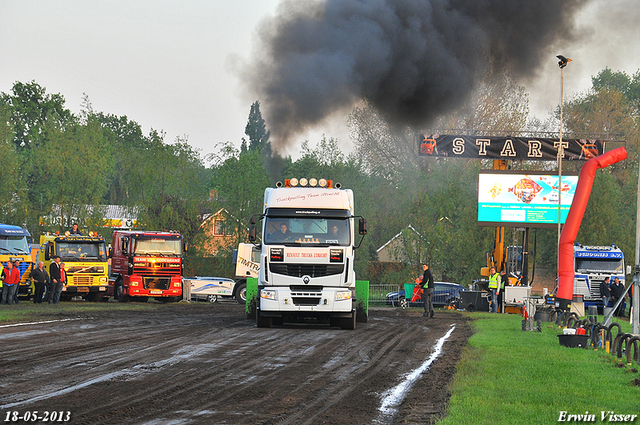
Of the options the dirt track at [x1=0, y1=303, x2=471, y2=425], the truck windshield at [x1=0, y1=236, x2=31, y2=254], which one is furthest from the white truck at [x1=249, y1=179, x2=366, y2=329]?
the truck windshield at [x1=0, y1=236, x2=31, y2=254]

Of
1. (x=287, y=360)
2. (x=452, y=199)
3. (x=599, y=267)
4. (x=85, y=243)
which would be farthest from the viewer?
(x=452, y=199)

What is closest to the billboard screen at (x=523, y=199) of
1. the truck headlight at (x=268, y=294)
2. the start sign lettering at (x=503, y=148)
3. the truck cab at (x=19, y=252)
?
Result: the start sign lettering at (x=503, y=148)

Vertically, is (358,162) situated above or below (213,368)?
above

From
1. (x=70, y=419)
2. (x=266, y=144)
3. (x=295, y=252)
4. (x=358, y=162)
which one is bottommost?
(x=70, y=419)

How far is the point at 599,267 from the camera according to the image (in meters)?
39.9

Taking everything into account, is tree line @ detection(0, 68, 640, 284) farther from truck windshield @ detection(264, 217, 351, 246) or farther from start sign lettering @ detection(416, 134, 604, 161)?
truck windshield @ detection(264, 217, 351, 246)

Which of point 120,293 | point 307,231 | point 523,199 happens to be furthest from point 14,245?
point 523,199

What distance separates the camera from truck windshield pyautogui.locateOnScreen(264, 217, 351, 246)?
2005 centimetres

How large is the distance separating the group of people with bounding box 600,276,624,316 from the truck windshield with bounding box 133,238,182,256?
1989 centimetres

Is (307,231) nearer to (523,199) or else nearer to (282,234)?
(282,234)

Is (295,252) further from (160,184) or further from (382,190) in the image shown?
(382,190)

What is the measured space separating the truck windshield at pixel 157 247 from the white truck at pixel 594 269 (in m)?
20.1

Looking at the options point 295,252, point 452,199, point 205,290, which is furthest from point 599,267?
point 295,252

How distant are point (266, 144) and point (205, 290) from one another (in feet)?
57.1
